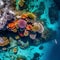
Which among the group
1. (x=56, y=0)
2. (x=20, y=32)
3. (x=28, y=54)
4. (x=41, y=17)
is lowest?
(x=28, y=54)

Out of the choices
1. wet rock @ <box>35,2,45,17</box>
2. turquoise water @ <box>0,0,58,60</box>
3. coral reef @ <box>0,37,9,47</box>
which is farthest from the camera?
wet rock @ <box>35,2,45,17</box>

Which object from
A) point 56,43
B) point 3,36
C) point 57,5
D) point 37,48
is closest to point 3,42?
point 3,36

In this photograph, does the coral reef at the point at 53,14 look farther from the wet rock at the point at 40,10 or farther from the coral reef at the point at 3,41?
the coral reef at the point at 3,41

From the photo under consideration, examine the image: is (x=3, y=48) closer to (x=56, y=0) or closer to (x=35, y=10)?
(x=35, y=10)

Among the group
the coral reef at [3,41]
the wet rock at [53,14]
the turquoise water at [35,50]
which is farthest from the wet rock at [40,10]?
the coral reef at [3,41]

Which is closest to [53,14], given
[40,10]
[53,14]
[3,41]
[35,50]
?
[53,14]

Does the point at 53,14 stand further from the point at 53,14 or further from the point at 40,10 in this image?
the point at 40,10

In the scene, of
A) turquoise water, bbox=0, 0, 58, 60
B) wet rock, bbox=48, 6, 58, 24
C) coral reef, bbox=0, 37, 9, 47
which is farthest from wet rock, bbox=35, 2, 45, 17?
coral reef, bbox=0, 37, 9, 47

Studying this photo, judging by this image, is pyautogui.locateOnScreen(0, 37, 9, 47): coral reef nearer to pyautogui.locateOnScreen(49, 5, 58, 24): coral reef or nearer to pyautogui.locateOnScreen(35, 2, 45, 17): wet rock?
pyautogui.locateOnScreen(35, 2, 45, 17): wet rock
